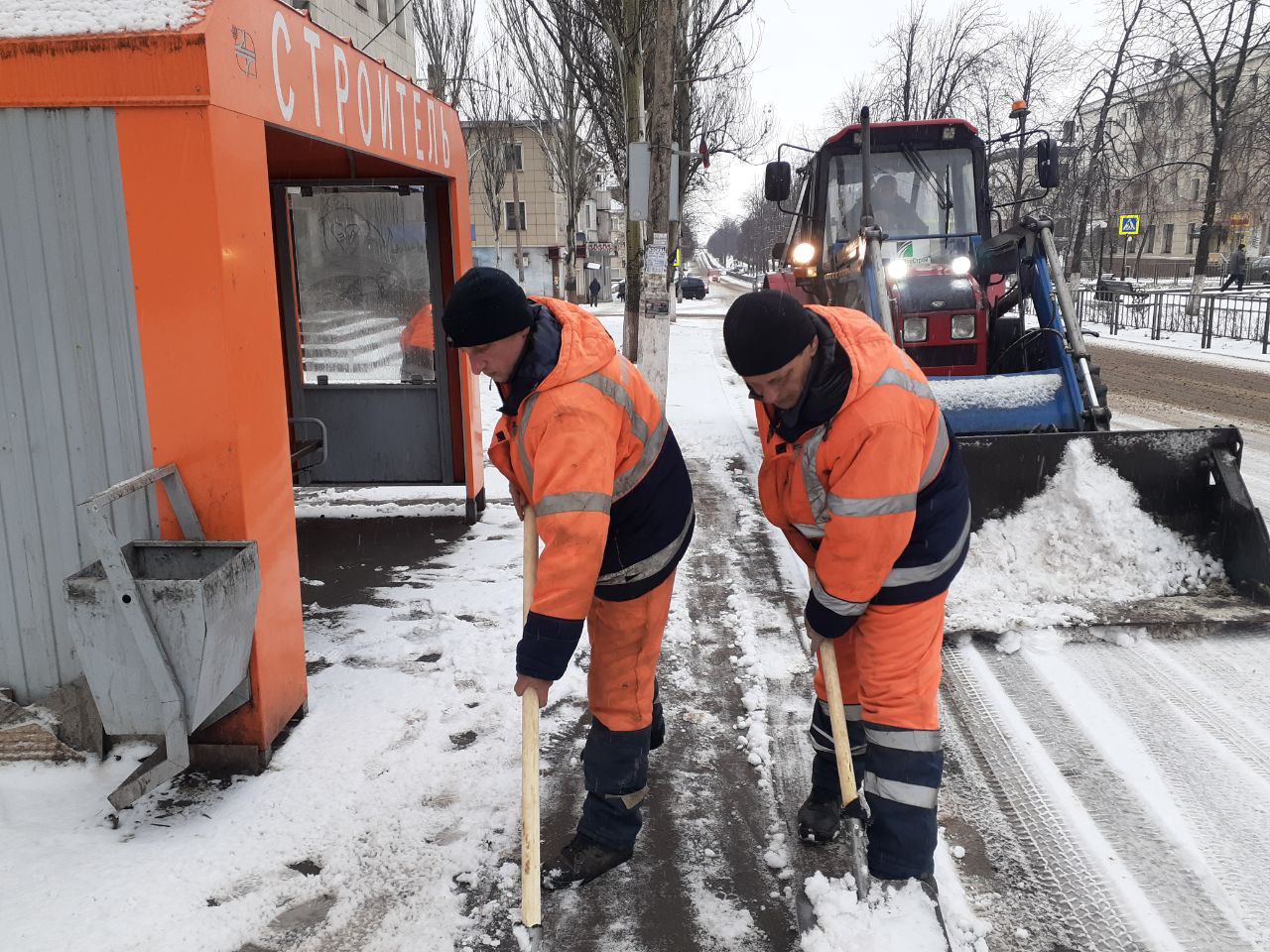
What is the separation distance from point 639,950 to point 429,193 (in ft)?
16.1

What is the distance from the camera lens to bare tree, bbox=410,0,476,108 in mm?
22422

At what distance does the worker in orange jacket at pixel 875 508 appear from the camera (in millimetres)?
2180

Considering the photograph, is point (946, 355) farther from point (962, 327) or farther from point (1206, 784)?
point (1206, 784)

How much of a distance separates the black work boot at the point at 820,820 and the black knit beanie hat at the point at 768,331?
1490 mm

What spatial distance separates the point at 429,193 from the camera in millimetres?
5918

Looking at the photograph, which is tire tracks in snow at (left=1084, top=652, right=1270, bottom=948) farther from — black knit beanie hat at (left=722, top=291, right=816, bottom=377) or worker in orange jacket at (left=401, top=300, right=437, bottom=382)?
→ worker in orange jacket at (left=401, top=300, right=437, bottom=382)

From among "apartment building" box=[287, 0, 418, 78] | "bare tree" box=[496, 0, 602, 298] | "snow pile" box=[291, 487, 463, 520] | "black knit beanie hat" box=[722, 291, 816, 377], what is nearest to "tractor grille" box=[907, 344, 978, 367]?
"snow pile" box=[291, 487, 463, 520]

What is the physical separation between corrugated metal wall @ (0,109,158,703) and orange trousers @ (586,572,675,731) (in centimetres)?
166

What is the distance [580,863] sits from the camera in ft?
8.73

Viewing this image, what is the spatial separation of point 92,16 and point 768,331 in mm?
2365

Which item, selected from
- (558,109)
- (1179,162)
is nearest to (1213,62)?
(1179,162)

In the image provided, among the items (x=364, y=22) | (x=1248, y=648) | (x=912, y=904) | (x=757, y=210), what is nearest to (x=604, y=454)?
(x=912, y=904)

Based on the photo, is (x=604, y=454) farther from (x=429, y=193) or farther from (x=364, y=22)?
(x=364, y=22)

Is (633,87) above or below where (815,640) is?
above
